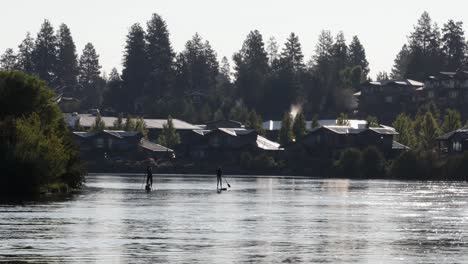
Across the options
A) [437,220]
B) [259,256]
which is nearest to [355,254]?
[259,256]

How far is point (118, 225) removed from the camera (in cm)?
5134

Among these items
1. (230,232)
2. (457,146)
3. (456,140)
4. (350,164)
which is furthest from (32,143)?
(456,140)

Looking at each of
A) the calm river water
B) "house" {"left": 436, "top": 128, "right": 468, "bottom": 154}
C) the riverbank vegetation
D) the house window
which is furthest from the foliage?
the calm river water

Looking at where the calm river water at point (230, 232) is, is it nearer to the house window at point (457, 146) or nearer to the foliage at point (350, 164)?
the foliage at point (350, 164)

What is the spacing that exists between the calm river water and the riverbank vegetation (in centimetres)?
443

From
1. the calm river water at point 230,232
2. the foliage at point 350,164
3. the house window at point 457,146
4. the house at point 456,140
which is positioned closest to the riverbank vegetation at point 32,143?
the calm river water at point 230,232

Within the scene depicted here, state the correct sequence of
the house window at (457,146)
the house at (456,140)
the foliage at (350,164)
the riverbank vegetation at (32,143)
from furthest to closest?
the house window at (457,146)
the house at (456,140)
the foliage at (350,164)
the riverbank vegetation at (32,143)

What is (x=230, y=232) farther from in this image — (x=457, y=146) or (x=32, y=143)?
(x=457, y=146)

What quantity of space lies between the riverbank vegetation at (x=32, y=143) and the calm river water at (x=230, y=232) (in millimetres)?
4426

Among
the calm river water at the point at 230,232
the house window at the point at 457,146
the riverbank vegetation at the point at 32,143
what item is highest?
the house window at the point at 457,146

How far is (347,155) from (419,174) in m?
17.2

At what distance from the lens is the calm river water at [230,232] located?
126 ft

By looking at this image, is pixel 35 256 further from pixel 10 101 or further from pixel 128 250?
pixel 10 101

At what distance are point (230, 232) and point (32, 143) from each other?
3131cm
